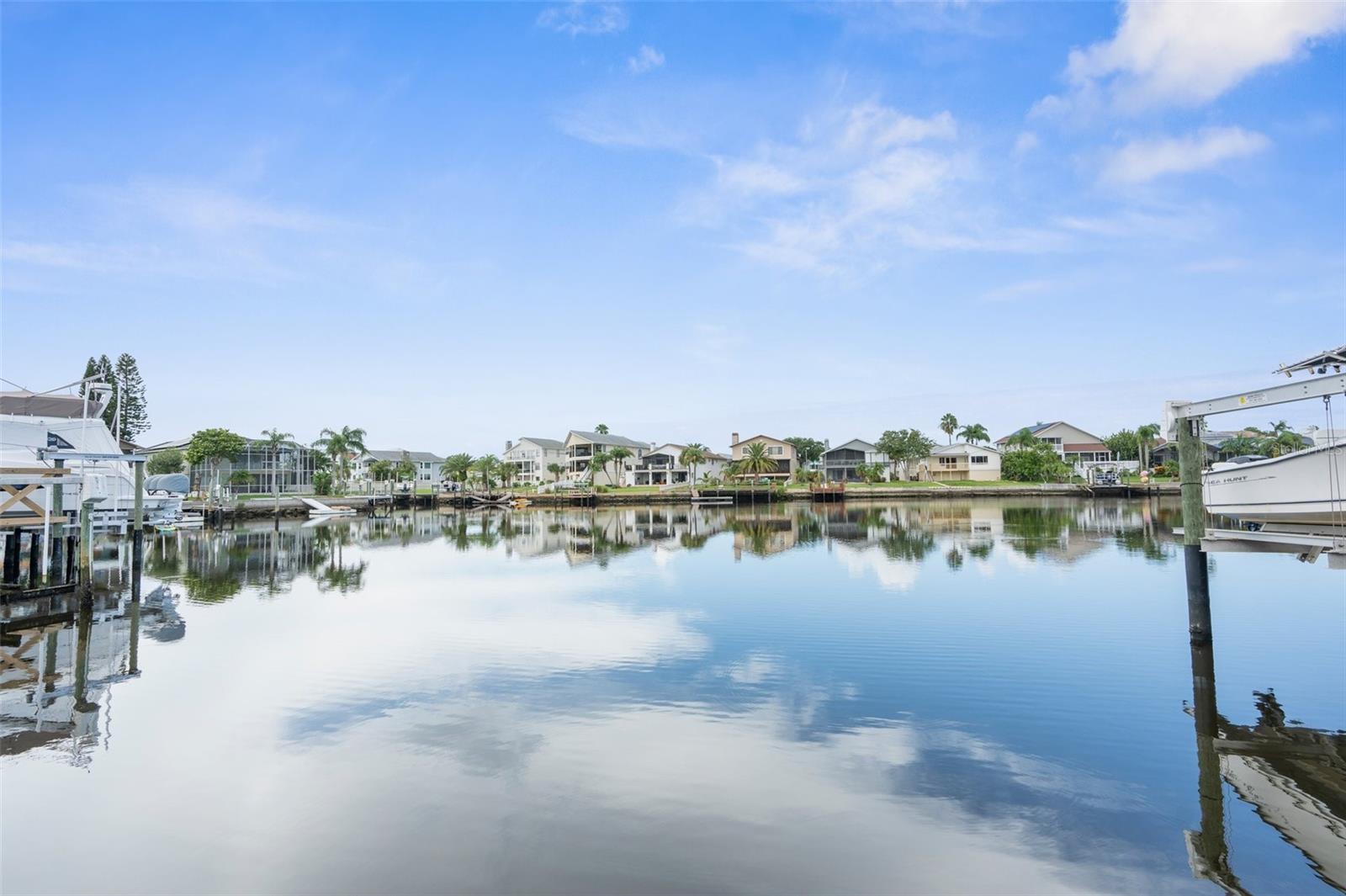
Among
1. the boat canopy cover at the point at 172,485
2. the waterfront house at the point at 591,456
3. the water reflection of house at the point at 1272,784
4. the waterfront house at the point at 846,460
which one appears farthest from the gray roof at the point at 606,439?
the water reflection of house at the point at 1272,784

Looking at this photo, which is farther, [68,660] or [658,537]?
[658,537]

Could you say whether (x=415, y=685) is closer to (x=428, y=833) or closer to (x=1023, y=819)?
(x=428, y=833)

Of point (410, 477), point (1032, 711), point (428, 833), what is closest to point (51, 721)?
point (428, 833)

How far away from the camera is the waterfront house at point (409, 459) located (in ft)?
391

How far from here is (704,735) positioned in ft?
32.9

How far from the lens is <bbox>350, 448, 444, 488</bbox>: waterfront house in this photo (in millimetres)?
119312

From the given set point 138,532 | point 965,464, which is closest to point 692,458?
point 965,464

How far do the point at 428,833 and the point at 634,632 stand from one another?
9.65m

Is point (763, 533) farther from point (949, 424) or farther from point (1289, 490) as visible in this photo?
point (949, 424)

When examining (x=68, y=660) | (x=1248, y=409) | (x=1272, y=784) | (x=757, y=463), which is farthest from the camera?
(x=757, y=463)

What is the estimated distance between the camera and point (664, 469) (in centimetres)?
11312

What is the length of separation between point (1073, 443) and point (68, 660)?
429ft

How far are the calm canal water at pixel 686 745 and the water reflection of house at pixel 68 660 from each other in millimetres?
92

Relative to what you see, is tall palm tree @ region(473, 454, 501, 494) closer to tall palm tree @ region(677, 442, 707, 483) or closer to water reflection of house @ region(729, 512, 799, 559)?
tall palm tree @ region(677, 442, 707, 483)
